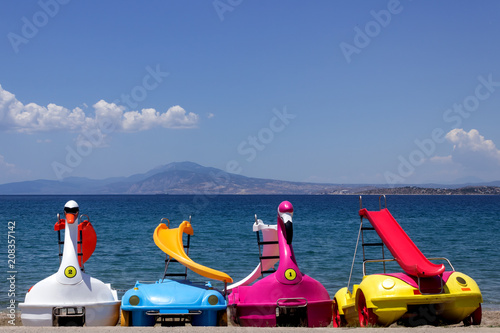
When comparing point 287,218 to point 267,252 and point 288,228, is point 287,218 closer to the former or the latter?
point 288,228

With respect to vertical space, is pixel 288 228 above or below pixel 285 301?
above

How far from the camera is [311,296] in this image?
10.5 metres

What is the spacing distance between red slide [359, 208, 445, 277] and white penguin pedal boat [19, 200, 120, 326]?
4.96m

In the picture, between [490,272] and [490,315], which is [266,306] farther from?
[490,272]

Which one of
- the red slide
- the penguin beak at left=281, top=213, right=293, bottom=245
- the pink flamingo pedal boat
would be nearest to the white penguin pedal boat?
the pink flamingo pedal boat

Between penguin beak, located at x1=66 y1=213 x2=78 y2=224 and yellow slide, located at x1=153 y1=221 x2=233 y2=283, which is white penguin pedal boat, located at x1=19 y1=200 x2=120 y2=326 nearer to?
penguin beak, located at x1=66 y1=213 x2=78 y2=224

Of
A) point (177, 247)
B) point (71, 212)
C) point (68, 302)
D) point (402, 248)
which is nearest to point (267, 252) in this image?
point (177, 247)

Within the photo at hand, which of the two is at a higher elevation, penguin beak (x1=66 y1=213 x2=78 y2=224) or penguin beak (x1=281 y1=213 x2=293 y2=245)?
penguin beak (x1=66 y1=213 x2=78 y2=224)

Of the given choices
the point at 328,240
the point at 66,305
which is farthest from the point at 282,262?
the point at 328,240

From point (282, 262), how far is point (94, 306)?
327cm

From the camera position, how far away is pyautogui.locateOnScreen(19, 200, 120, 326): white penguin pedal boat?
1002cm

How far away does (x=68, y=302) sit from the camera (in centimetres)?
1005

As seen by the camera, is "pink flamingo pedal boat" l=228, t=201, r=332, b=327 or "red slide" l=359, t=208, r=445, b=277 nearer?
"red slide" l=359, t=208, r=445, b=277

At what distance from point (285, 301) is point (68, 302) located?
11.9 feet
